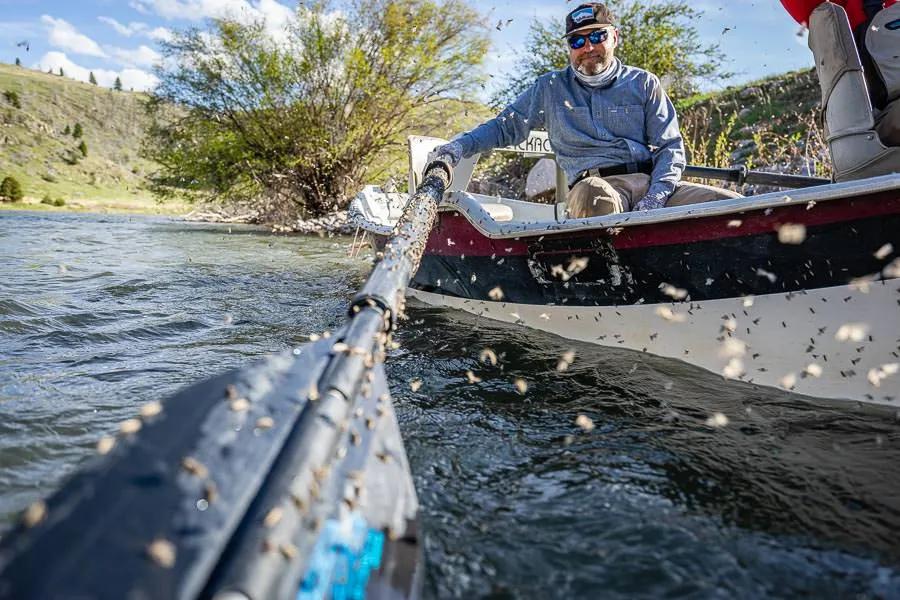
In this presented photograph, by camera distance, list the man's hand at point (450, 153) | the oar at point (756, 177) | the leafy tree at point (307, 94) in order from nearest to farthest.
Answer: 1. the man's hand at point (450, 153)
2. the oar at point (756, 177)
3. the leafy tree at point (307, 94)

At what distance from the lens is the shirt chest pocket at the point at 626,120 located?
4.13m

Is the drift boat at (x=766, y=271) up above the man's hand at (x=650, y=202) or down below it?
below

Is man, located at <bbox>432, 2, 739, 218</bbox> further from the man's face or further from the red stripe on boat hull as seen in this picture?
the red stripe on boat hull

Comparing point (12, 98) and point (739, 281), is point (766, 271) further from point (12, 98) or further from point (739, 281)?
point (12, 98)

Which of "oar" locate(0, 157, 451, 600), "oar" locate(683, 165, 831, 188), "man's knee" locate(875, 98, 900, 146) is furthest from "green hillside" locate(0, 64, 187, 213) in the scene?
"oar" locate(0, 157, 451, 600)

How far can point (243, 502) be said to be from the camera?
1177mm

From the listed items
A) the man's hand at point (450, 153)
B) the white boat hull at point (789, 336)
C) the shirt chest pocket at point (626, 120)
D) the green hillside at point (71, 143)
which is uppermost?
the green hillside at point (71, 143)

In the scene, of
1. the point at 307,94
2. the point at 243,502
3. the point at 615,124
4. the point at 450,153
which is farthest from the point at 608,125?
the point at 307,94

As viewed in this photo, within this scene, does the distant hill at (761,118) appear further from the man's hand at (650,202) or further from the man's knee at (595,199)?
the man's knee at (595,199)

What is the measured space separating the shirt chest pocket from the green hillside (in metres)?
43.0

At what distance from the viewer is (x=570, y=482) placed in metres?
2.10

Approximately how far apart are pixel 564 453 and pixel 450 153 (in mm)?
2574

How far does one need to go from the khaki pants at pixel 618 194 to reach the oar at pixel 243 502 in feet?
7.78

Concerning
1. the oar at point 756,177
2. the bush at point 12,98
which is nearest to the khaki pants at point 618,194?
the oar at point 756,177
